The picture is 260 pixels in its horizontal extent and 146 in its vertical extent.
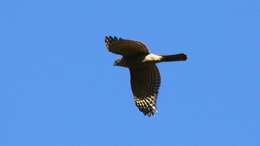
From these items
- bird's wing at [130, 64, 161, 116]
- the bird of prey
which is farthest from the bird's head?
bird's wing at [130, 64, 161, 116]

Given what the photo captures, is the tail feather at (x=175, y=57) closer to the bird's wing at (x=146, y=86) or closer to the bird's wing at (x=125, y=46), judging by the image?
the bird's wing at (x=125, y=46)

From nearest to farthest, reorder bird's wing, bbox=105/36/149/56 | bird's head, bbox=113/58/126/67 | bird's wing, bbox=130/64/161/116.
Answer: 1. bird's wing, bbox=105/36/149/56
2. bird's head, bbox=113/58/126/67
3. bird's wing, bbox=130/64/161/116

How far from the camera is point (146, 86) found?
63.0 feet

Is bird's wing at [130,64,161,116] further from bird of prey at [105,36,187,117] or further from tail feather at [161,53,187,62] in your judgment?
tail feather at [161,53,187,62]

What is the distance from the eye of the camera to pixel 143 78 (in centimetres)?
1911

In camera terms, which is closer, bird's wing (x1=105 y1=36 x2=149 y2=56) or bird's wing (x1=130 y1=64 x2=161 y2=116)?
bird's wing (x1=105 y1=36 x2=149 y2=56)

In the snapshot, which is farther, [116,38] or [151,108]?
[151,108]

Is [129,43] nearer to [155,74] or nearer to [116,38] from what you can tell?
[116,38]

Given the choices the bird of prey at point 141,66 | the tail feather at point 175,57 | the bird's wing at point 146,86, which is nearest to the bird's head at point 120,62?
the bird of prey at point 141,66

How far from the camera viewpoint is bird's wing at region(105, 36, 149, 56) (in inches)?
692

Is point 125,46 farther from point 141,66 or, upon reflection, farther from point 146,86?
point 146,86

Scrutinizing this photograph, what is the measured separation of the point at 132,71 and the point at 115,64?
500 mm

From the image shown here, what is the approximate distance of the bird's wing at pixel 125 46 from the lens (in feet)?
57.7

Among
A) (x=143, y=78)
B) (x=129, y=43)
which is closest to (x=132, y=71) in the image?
(x=143, y=78)
